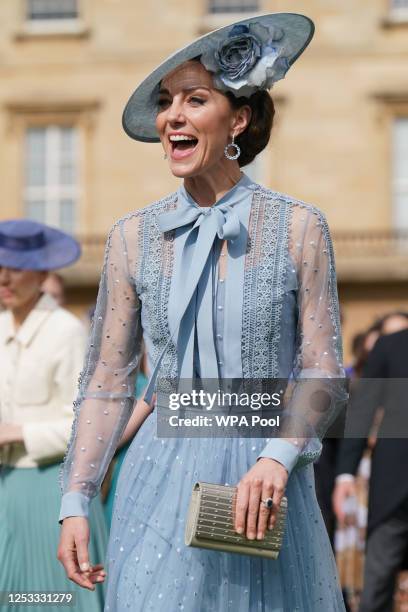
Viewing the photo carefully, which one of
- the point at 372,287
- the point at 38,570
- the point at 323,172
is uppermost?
the point at 323,172

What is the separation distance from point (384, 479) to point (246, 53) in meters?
4.03

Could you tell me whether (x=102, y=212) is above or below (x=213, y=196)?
above

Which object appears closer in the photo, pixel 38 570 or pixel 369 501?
pixel 38 570

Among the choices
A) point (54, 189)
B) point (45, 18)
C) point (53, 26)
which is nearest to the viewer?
point (54, 189)

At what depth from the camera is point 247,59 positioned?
11.8 feet

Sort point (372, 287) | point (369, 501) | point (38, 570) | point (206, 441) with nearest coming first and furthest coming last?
point (206, 441) → point (38, 570) → point (369, 501) → point (372, 287)

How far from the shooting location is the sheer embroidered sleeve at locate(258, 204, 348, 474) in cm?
340

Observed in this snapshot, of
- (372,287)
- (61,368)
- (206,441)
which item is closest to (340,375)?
(206,441)

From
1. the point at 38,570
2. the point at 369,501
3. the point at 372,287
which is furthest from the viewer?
the point at 372,287

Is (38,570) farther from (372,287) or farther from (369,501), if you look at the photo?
(372,287)

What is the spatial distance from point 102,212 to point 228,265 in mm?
24910

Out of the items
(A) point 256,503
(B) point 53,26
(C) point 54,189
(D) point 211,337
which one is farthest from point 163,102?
(B) point 53,26

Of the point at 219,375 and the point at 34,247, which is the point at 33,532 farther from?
the point at 219,375

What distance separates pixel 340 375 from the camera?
11.4ft
